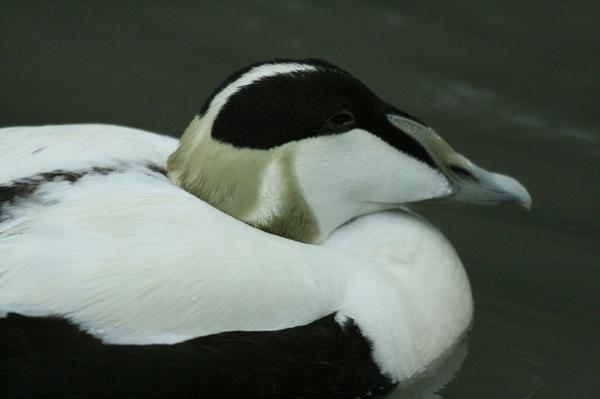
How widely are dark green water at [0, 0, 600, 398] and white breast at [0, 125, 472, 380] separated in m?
0.39

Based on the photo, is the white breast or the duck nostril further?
the duck nostril

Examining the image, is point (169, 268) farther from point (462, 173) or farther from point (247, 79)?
point (462, 173)

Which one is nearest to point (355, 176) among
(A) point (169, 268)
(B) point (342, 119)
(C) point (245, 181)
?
(B) point (342, 119)

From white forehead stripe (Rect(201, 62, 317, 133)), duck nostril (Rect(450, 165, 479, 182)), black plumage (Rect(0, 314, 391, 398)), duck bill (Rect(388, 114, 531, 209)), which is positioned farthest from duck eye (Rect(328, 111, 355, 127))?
black plumage (Rect(0, 314, 391, 398))

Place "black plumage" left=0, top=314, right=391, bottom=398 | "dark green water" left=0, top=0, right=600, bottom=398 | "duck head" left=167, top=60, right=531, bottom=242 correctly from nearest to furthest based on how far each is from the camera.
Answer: "black plumage" left=0, top=314, right=391, bottom=398, "duck head" left=167, top=60, right=531, bottom=242, "dark green water" left=0, top=0, right=600, bottom=398

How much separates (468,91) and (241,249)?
3244 millimetres

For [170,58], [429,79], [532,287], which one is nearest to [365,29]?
[429,79]

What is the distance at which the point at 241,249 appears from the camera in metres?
3.30

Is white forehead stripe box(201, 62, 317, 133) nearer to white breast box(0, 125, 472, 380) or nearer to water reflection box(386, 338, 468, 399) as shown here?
white breast box(0, 125, 472, 380)

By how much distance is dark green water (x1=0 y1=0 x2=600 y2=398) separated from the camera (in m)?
4.30

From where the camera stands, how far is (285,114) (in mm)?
3627

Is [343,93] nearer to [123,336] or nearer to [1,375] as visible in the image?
[123,336]

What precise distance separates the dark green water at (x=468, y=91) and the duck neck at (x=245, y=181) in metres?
0.70

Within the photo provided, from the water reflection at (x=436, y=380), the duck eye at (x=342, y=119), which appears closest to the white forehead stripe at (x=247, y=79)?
the duck eye at (x=342, y=119)
